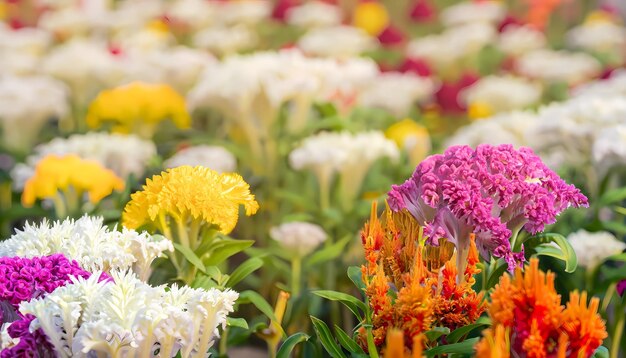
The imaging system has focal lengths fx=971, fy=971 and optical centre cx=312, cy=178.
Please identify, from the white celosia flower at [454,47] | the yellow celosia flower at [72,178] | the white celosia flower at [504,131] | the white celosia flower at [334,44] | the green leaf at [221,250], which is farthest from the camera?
the white celosia flower at [454,47]

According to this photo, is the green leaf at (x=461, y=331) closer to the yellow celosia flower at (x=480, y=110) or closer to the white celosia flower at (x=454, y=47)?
the yellow celosia flower at (x=480, y=110)

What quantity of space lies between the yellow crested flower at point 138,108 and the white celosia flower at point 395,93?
1.18 meters

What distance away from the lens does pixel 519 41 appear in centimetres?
707

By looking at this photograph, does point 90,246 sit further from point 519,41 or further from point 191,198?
point 519,41

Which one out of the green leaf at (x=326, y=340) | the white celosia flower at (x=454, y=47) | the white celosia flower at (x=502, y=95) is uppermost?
the green leaf at (x=326, y=340)

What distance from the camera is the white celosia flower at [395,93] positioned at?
5344mm

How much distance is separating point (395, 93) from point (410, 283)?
3.63 m

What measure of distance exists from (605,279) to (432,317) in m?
1.03

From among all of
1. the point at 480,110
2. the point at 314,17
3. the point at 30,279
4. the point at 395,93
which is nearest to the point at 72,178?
the point at 30,279

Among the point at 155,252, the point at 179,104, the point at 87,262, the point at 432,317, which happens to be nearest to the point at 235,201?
the point at 155,252

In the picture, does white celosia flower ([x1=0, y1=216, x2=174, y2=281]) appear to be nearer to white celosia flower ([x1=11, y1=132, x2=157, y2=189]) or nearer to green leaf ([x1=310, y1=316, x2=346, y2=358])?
green leaf ([x1=310, y1=316, x2=346, y2=358])

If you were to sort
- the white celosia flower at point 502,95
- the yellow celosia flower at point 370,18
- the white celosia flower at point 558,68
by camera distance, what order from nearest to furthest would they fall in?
the white celosia flower at point 502,95 < the white celosia flower at point 558,68 < the yellow celosia flower at point 370,18

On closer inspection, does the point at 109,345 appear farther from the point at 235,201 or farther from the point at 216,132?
the point at 216,132

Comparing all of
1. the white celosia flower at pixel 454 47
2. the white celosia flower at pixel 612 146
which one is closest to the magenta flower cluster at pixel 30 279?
the white celosia flower at pixel 612 146
